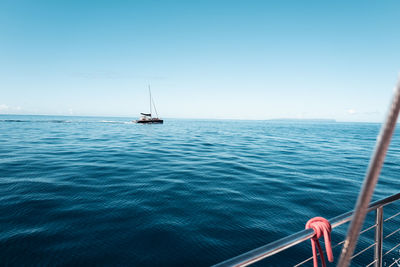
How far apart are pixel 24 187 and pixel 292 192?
11.0m

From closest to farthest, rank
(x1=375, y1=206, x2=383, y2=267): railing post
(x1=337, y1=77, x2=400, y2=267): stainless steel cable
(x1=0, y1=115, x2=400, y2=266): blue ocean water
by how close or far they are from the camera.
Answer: (x1=337, y1=77, x2=400, y2=267): stainless steel cable → (x1=375, y1=206, x2=383, y2=267): railing post → (x1=0, y1=115, x2=400, y2=266): blue ocean water

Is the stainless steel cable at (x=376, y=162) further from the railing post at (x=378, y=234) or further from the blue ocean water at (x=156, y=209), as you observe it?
the blue ocean water at (x=156, y=209)

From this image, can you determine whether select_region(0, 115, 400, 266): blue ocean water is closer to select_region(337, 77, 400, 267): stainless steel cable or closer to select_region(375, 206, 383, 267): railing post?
select_region(375, 206, 383, 267): railing post

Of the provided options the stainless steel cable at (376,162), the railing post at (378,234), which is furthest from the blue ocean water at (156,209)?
the stainless steel cable at (376,162)

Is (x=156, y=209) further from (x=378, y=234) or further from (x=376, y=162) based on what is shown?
(x=376, y=162)

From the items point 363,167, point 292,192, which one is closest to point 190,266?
point 292,192

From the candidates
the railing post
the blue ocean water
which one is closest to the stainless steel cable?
the railing post

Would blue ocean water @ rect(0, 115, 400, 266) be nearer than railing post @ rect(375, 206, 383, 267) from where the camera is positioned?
No

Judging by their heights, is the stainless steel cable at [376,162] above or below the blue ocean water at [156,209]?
above

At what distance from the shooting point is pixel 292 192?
822 cm

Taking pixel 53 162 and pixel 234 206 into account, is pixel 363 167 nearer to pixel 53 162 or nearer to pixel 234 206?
pixel 234 206

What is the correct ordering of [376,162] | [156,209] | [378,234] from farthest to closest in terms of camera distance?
[156,209] < [378,234] < [376,162]

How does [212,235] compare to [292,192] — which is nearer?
[212,235]

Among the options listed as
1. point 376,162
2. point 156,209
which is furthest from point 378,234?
point 156,209
